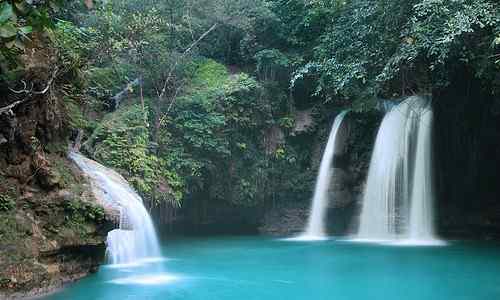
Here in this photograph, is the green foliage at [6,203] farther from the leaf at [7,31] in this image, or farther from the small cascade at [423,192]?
the small cascade at [423,192]

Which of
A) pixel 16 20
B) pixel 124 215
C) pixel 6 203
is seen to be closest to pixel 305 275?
pixel 124 215

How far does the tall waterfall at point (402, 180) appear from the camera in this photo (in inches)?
582

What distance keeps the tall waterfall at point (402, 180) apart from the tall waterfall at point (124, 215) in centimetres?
712

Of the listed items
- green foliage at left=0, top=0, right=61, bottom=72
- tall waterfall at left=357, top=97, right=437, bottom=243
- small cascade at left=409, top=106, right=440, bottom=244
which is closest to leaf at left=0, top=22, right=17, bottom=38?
green foliage at left=0, top=0, right=61, bottom=72

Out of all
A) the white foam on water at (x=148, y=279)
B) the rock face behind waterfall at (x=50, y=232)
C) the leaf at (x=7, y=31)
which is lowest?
the white foam on water at (x=148, y=279)

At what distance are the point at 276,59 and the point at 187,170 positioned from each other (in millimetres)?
5401

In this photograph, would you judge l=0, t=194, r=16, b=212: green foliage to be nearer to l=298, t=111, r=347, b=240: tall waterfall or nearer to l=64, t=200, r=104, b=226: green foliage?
l=64, t=200, r=104, b=226: green foliage

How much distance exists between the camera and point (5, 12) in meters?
2.49

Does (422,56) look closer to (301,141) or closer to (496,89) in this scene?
(496,89)

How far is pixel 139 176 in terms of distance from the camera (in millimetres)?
12859

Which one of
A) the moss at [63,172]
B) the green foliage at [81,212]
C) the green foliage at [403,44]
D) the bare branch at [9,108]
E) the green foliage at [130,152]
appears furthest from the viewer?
the green foliage at [130,152]

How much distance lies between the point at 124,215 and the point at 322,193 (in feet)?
29.9

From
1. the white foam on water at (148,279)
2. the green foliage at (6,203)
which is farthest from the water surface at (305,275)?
the green foliage at (6,203)

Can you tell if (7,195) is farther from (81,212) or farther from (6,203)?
(81,212)
